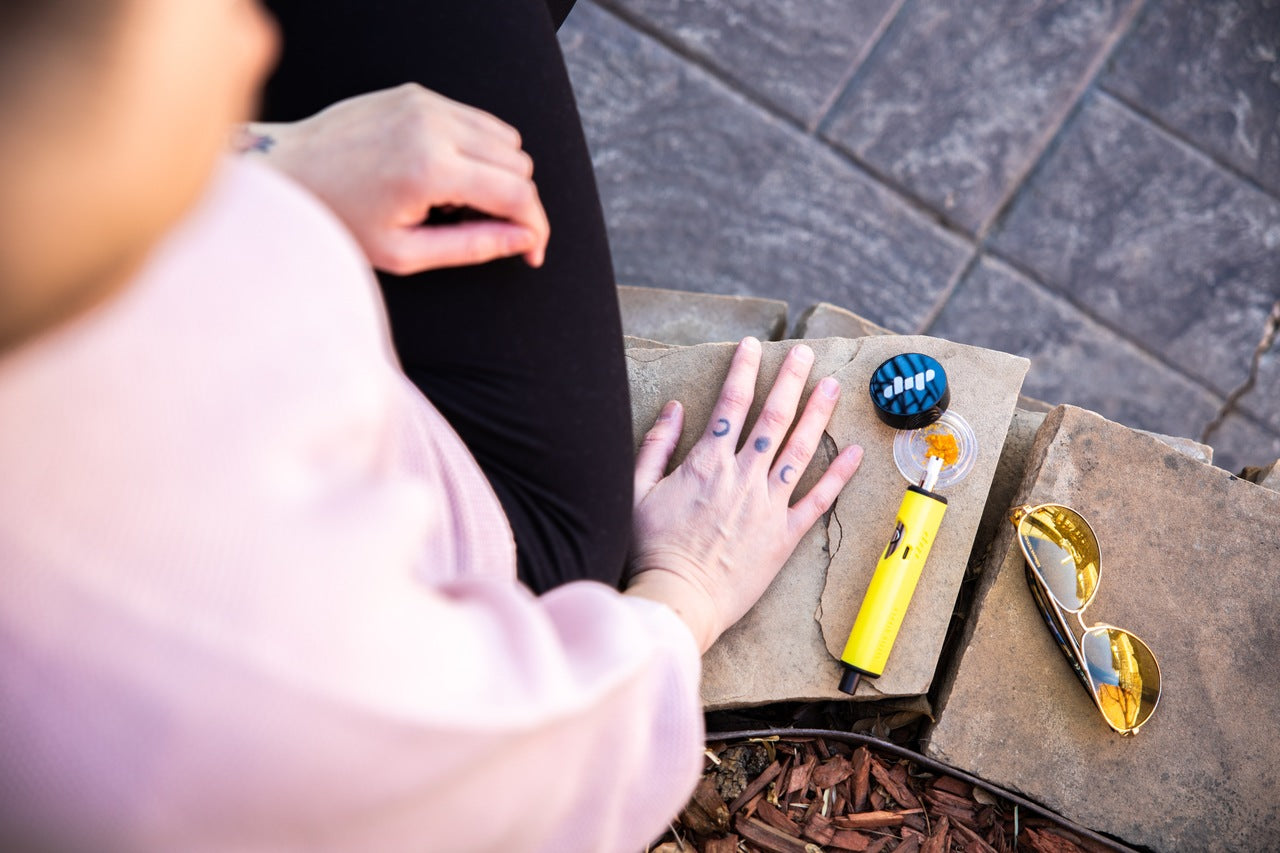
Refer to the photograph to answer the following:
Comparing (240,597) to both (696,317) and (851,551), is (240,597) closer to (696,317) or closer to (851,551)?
(851,551)

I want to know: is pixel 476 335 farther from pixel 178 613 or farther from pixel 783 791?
pixel 783 791

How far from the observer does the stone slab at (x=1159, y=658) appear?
1.30 meters

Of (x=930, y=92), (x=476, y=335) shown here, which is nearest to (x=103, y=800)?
(x=476, y=335)

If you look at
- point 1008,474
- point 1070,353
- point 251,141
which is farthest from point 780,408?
point 1070,353

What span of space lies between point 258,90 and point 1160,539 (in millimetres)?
1341

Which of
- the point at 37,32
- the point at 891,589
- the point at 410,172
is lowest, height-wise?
the point at 891,589

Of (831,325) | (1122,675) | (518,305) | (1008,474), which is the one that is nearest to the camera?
(518,305)

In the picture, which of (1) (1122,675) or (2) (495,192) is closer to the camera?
(2) (495,192)

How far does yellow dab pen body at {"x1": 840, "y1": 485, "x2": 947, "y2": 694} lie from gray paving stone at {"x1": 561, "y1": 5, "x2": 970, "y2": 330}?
1.02 metres

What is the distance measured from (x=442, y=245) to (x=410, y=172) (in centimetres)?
8

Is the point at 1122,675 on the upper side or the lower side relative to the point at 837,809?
upper

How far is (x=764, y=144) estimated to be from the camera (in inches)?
90.7

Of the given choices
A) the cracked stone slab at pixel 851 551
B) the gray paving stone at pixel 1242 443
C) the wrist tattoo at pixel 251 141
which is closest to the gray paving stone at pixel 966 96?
the gray paving stone at pixel 1242 443

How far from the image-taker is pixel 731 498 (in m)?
1.30
